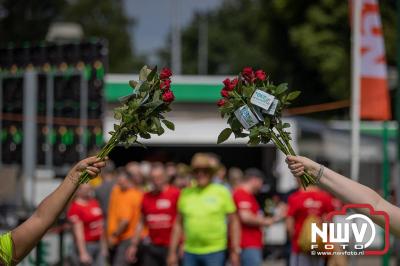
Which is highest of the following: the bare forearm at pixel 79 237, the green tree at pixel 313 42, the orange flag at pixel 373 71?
the green tree at pixel 313 42

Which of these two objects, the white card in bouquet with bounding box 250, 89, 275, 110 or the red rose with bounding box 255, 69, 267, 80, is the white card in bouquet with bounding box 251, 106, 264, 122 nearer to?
the white card in bouquet with bounding box 250, 89, 275, 110

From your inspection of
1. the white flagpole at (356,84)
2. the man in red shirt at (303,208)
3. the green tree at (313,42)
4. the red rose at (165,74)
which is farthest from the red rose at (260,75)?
the green tree at (313,42)

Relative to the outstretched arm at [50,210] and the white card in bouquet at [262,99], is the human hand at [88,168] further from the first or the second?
the white card in bouquet at [262,99]

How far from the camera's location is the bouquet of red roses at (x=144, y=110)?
4.84 m

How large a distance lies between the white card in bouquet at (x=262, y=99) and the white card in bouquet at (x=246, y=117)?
5 centimetres

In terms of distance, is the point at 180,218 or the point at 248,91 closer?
the point at 248,91

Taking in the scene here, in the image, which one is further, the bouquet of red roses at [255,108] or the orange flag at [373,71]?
the orange flag at [373,71]

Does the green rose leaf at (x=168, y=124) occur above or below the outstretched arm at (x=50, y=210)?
above

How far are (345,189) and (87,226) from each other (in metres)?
8.42

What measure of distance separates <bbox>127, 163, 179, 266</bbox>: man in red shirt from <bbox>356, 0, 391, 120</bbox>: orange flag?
133 inches

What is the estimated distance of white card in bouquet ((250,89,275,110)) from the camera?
194 inches

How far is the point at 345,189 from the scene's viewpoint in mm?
4703

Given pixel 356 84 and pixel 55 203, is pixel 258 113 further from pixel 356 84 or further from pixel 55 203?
pixel 356 84

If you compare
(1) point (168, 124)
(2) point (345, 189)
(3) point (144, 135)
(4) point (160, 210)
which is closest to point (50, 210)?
(3) point (144, 135)
